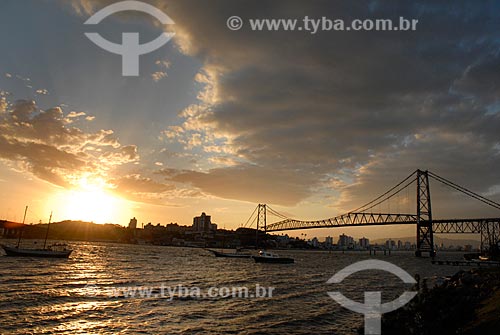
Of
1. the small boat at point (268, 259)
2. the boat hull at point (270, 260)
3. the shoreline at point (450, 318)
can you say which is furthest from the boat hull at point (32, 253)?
the shoreline at point (450, 318)

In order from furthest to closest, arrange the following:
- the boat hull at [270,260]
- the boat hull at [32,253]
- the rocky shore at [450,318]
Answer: the boat hull at [270,260]
the boat hull at [32,253]
the rocky shore at [450,318]

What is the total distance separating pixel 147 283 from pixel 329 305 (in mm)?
19706

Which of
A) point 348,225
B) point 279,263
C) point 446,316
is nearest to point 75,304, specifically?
point 446,316

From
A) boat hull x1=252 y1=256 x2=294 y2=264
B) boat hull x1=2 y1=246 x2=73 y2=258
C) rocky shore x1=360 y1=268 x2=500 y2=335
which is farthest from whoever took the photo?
boat hull x1=252 y1=256 x2=294 y2=264

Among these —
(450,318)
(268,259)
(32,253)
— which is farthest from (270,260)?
(450,318)

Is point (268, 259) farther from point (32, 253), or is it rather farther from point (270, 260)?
point (32, 253)

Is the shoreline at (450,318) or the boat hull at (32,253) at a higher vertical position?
the shoreline at (450,318)

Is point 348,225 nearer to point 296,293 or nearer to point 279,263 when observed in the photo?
point 279,263

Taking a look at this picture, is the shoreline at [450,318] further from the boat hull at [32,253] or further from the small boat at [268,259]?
the boat hull at [32,253]

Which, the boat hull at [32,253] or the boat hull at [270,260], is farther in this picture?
the boat hull at [270,260]

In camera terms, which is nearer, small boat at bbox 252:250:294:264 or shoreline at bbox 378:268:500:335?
shoreline at bbox 378:268:500:335

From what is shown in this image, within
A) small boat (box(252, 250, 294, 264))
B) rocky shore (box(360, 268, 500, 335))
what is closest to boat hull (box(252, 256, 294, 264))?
small boat (box(252, 250, 294, 264))

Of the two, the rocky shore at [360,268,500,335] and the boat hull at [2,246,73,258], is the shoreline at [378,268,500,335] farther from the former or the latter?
the boat hull at [2,246,73,258]

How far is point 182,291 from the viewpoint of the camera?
31891mm
